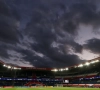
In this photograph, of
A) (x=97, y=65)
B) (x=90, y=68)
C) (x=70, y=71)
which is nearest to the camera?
(x=97, y=65)

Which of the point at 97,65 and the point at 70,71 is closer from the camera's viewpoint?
the point at 97,65

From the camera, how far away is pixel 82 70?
12188 cm

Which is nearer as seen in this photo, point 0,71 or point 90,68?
point 90,68

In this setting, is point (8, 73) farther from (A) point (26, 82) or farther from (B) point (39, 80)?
(B) point (39, 80)

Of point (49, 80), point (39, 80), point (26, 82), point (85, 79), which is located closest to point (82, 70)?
point (85, 79)

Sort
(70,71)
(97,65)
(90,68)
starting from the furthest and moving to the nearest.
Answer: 1. (70,71)
2. (90,68)
3. (97,65)

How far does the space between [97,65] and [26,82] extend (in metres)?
59.3

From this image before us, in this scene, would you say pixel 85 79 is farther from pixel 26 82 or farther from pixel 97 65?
pixel 26 82

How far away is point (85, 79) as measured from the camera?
10244 centimetres

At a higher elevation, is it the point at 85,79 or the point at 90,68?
the point at 90,68

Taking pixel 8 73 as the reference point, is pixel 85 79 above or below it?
below

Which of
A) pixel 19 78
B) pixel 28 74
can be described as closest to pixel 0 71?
pixel 19 78

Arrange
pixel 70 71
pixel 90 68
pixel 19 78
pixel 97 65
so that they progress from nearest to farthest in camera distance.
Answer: pixel 97 65, pixel 90 68, pixel 19 78, pixel 70 71

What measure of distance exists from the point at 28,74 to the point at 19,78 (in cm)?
1804
